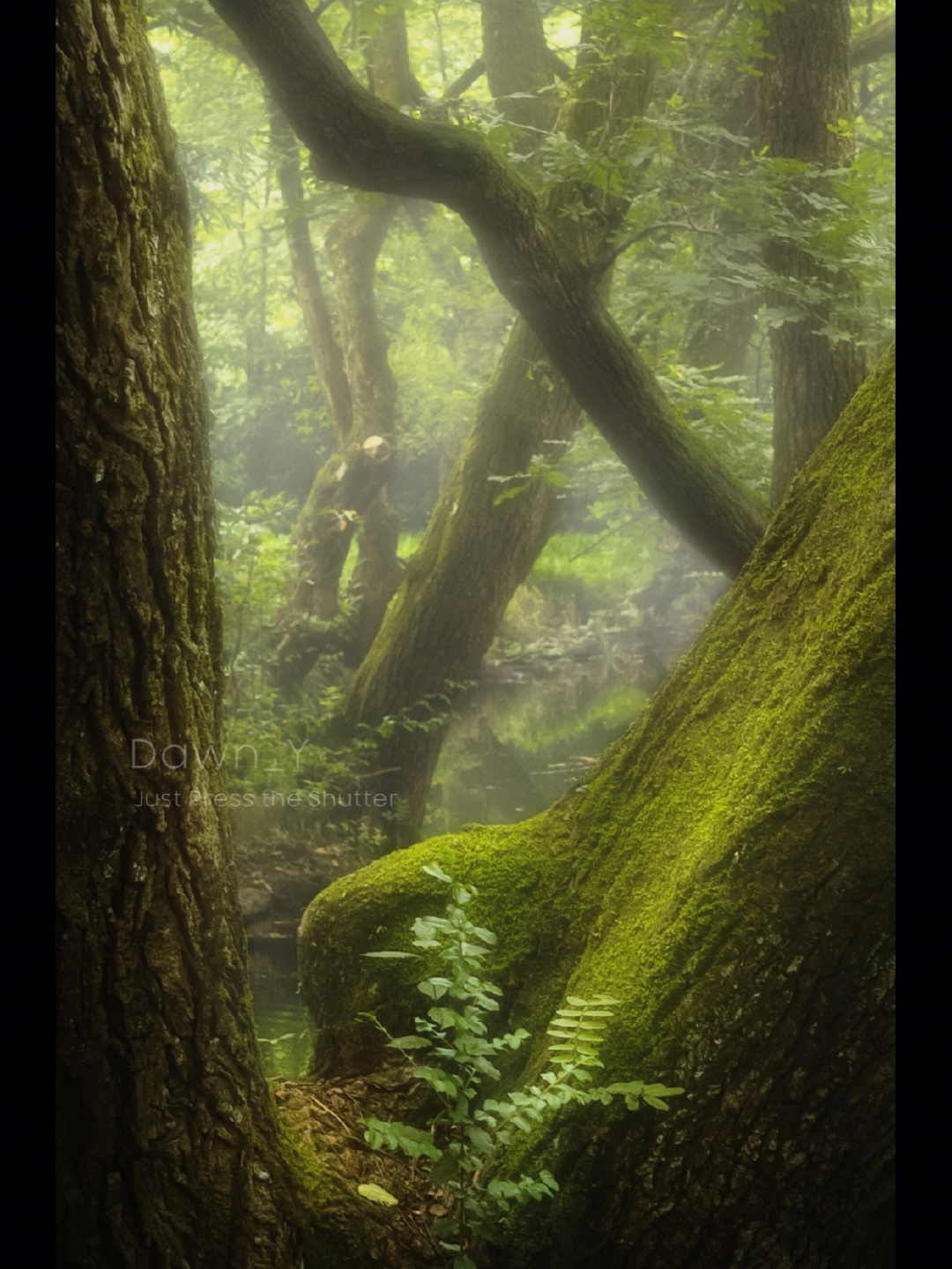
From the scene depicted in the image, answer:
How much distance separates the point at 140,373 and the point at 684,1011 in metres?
1.27

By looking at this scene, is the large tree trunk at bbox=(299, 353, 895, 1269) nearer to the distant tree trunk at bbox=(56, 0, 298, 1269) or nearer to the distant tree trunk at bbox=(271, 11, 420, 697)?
the distant tree trunk at bbox=(56, 0, 298, 1269)

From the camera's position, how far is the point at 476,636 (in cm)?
379

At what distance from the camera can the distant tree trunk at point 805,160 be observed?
2961 mm

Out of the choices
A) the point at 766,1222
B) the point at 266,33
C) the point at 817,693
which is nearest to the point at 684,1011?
the point at 766,1222

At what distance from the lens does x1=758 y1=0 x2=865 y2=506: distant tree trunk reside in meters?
2.96

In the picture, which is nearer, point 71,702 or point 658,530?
point 71,702

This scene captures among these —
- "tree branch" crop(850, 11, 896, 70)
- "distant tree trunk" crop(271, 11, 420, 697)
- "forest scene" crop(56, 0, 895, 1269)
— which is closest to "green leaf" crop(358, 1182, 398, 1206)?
"forest scene" crop(56, 0, 895, 1269)

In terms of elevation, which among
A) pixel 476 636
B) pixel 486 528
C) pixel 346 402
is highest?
pixel 346 402

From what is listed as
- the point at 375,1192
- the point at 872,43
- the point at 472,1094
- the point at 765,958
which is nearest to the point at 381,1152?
the point at 375,1192

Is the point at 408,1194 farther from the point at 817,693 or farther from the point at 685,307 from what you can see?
the point at 685,307

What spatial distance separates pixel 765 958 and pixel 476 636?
2.51 metres

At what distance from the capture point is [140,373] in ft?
4.09

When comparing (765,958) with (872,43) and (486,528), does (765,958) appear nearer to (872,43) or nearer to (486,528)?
(486,528)

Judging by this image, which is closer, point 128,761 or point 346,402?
point 128,761
